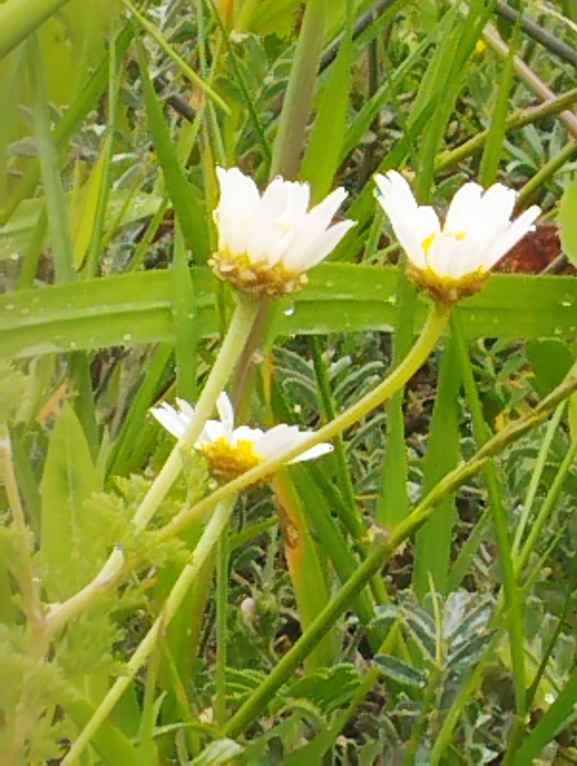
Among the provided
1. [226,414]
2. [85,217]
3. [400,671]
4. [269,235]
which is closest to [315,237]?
[269,235]

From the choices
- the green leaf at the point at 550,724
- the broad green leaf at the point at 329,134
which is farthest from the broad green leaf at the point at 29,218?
the green leaf at the point at 550,724

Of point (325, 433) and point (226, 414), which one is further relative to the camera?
point (226, 414)

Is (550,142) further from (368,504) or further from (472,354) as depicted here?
(368,504)

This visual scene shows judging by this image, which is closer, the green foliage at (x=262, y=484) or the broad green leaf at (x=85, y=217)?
the green foliage at (x=262, y=484)

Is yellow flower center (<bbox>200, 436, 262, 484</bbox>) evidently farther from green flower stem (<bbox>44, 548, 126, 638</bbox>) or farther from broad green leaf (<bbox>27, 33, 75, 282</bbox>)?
broad green leaf (<bbox>27, 33, 75, 282</bbox>)

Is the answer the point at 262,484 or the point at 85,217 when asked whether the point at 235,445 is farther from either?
the point at 85,217

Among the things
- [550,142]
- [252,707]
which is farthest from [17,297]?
[550,142]

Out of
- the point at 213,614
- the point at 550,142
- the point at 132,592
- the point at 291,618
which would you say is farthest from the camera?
the point at 550,142

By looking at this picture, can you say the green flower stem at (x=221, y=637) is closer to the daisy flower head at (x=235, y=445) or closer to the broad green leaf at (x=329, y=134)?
the daisy flower head at (x=235, y=445)
